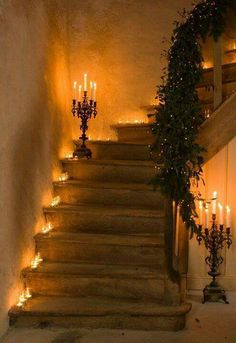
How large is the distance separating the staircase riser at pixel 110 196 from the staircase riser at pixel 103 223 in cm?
26

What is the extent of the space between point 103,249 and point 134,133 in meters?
1.74

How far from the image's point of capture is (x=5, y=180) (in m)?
3.11

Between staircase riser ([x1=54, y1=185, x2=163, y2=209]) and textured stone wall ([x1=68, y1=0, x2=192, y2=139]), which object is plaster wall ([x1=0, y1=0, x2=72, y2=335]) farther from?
textured stone wall ([x1=68, y1=0, x2=192, y2=139])

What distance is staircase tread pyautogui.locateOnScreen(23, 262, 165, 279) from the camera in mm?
3438

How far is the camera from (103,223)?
3887 mm

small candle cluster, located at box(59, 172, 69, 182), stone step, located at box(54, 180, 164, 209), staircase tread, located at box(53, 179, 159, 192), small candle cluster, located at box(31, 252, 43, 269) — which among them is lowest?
small candle cluster, located at box(31, 252, 43, 269)

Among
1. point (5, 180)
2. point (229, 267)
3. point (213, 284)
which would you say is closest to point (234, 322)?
point (213, 284)

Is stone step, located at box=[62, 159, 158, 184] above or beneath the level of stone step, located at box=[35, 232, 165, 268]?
above

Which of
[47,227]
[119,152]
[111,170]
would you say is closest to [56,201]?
[47,227]

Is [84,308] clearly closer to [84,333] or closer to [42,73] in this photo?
[84,333]

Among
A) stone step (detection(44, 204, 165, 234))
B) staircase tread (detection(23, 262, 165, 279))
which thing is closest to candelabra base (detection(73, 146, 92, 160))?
stone step (detection(44, 204, 165, 234))

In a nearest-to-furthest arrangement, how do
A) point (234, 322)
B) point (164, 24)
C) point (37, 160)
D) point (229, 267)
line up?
1. point (234, 322)
2. point (37, 160)
3. point (229, 267)
4. point (164, 24)

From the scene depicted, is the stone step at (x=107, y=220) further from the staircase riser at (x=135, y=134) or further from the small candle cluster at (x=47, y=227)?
the staircase riser at (x=135, y=134)

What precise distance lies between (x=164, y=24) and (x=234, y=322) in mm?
3437
